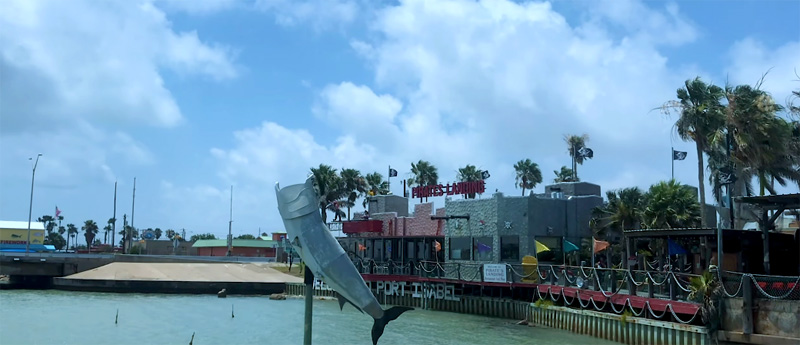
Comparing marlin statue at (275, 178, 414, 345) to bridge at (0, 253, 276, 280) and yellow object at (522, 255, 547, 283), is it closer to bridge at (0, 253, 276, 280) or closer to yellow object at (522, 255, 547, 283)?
yellow object at (522, 255, 547, 283)

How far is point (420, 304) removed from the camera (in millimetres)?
50719

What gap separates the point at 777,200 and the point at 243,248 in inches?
3950

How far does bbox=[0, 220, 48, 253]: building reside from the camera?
11594cm

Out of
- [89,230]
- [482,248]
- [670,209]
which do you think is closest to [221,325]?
[482,248]

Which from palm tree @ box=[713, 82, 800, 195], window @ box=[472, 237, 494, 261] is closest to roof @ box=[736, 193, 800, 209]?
palm tree @ box=[713, 82, 800, 195]

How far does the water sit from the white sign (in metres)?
2.66

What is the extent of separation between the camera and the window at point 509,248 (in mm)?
47594

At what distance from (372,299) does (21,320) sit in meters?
34.9

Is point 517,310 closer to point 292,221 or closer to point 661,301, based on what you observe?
point 661,301

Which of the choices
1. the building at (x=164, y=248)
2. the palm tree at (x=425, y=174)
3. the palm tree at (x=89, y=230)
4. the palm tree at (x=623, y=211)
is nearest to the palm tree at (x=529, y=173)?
the palm tree at (x=425, y=174)

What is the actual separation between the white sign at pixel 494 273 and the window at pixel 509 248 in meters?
3.28

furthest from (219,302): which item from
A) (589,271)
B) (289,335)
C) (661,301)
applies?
(661,301)

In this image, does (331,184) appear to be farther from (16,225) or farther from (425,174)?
(16,225)

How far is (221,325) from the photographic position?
40406 millimetres
